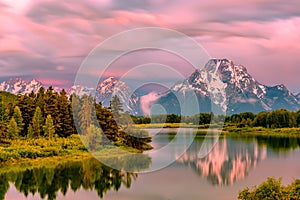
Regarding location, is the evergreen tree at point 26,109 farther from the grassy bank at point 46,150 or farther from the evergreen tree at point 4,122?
the grassy bank at point 46,150

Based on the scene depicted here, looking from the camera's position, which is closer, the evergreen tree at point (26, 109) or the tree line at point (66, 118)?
the tree line at point (66, 118)

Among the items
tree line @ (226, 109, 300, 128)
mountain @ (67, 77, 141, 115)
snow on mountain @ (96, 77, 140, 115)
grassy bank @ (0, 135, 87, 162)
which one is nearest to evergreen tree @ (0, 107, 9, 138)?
grassy bank @ (0, 135, 87, 162)

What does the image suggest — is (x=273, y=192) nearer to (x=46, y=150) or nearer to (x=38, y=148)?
(x=46, y=150)

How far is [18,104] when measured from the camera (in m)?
69.2

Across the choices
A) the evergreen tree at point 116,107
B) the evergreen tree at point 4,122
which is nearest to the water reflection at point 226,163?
the evergreen tree at point 116,107

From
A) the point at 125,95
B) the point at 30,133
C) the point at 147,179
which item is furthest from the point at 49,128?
the point at 147,179

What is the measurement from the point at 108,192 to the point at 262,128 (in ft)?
363

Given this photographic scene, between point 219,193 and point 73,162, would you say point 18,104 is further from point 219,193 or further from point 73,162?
point 219,193

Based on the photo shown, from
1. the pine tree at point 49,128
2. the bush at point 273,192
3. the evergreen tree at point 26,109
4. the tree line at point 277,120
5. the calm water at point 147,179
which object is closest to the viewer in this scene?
the bush at point 273,192

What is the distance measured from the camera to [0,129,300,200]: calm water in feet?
113

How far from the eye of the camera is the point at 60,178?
4131 centimetres

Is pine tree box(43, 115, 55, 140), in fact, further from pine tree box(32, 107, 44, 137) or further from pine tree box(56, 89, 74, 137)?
pine tree box(56, 89, 74, 137)

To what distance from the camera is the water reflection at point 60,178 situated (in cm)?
3675

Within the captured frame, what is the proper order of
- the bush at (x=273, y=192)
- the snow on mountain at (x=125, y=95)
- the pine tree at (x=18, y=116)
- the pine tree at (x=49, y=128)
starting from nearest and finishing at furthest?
the bush at (x=273, y=192) < the snow on mountain at (x=125, y=95) < the pine tree at (x=49, y=128) < the pine tree at (x=18, y=116)
